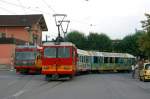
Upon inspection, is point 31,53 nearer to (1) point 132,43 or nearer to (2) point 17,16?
(2) point 17,16

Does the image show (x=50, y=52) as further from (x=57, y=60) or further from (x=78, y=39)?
(x=78, y=39)

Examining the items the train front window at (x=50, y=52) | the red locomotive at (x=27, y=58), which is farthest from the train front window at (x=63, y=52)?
the red locomotive at (x=27, y=58)

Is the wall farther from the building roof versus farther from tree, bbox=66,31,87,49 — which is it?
tree, bbox=66,31,87,49

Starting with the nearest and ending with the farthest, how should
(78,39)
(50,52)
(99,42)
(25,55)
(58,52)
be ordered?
(58,52), (50,52), (25,55), (99,42), (78,39)

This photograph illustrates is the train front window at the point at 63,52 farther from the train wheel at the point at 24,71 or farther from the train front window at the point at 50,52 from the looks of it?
the train wheel at the point at 24,71

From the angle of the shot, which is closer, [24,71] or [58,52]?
[58,52]

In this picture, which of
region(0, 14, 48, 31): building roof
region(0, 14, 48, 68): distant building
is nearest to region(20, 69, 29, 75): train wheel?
region(0, 14, 48, 68): distant building

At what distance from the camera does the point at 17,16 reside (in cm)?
9550

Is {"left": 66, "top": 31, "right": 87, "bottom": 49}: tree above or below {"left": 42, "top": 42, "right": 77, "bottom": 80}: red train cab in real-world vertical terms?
above

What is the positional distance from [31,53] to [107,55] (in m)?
22.2

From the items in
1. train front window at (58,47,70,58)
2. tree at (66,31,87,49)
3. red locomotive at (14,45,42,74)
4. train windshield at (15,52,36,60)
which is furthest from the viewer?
tree at (66,31,87,49)

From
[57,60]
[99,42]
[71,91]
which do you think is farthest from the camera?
[99,42]

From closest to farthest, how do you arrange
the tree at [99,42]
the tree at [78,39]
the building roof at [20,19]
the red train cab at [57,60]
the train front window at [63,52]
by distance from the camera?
1. the red train cab at [57,60]
2. the train front window at [63,52]
3. the building roof at [20,19]
4. the tree at [78,39]
5. the tree at [99,42]

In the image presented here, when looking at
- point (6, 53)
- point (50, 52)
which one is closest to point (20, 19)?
point (6, 53)
